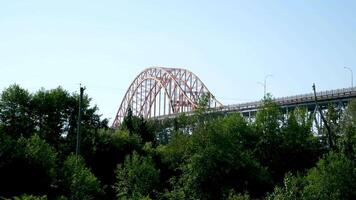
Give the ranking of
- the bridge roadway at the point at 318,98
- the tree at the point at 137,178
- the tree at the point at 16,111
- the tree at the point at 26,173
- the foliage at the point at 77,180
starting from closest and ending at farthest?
the foliage at the point at 77,180 < the tree at the point at 26,173 < the tree at the point at 137,178 < the tree at the point at 16,111 < the bridge roadway at the point at 318,98

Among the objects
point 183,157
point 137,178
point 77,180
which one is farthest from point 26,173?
point 183,157

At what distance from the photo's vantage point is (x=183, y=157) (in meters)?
38.8

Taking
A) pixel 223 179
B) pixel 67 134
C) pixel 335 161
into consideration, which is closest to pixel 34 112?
pixel 67 134

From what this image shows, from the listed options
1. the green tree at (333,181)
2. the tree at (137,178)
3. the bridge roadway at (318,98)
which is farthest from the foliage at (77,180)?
the bridge roadway at (318,98)

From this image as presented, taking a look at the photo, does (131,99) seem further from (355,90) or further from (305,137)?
(305,137)

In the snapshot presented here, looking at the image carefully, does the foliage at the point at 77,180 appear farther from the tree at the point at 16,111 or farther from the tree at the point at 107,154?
the tree at the point at 16,111

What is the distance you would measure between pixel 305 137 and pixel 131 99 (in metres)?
88.7

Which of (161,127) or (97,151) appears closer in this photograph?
(97,151)

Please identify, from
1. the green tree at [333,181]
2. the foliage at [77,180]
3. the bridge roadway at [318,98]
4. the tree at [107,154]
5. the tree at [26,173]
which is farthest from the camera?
the bridge roadway at [318,98]

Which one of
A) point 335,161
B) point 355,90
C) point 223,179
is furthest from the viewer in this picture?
point 355,90

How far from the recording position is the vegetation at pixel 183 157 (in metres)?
29.2

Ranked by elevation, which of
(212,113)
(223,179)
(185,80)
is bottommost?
(223,179)

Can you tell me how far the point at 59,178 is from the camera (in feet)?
98.3

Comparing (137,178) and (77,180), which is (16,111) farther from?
(77,180)
